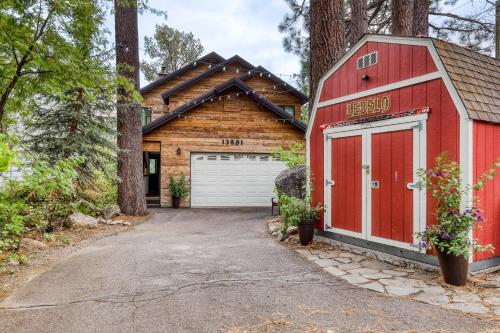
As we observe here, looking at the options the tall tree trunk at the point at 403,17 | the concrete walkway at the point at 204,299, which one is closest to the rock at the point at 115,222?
the concrete walkway at the point at 204,299

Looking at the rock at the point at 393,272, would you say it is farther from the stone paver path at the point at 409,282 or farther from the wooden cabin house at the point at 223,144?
the wooden cabin house at the point at 223,144

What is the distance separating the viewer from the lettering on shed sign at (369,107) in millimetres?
4859

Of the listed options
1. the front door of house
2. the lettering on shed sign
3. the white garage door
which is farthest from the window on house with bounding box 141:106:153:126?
the lettering on shed sign

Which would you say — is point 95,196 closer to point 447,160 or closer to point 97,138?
point 97,138

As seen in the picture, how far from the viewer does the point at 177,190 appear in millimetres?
12273

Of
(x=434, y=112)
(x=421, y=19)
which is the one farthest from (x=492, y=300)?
(x=421, y=19)

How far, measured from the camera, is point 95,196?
8.80 meters

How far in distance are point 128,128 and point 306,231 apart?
6.52 metres

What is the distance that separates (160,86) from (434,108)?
50.1ft

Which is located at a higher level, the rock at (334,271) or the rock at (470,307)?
the rock at (470,307)

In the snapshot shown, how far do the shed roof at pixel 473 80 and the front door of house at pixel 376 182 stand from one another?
1.96 ft

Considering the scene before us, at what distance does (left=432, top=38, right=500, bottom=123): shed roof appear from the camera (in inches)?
159

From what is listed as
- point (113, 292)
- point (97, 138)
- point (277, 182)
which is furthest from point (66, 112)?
point (113, 292)

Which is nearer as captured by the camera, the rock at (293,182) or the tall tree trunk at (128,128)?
the rock at (293,182)
